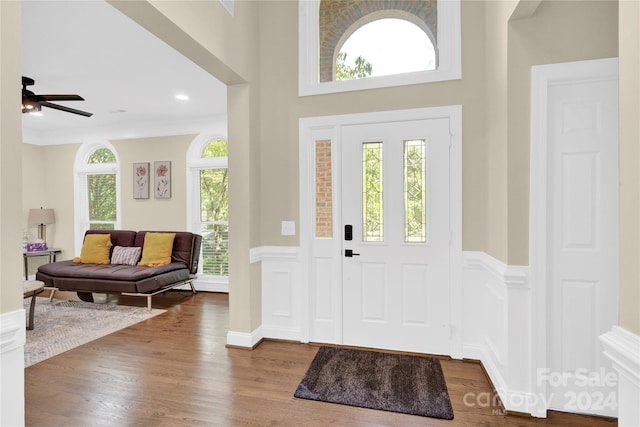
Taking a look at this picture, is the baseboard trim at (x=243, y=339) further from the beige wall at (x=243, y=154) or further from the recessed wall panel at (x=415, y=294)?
the recessed wall panel at (x=415, y=294)

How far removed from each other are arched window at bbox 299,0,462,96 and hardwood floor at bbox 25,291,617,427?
2411 mm

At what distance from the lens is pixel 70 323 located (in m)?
3.84

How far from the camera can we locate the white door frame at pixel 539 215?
80.9 inches

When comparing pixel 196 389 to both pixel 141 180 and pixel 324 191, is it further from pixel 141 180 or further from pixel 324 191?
pixel 141 180

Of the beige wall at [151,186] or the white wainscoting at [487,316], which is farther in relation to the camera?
the beige wall at [151,186]

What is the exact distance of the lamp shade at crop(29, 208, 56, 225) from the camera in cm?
609

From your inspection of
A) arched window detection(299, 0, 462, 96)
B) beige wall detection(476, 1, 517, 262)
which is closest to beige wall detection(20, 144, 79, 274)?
arched window detection(299, 0, 462, 96)

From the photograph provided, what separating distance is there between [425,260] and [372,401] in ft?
4.00

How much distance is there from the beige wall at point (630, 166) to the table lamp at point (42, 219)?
7.87m

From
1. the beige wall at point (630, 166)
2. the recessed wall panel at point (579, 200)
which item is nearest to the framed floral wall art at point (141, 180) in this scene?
the recessed wall panel at point (579, 200)

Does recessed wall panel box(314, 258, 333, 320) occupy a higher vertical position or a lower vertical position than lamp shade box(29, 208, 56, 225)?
lower

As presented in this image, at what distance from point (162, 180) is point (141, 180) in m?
0.42

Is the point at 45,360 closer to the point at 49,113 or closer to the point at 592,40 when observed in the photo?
the point at 49,113

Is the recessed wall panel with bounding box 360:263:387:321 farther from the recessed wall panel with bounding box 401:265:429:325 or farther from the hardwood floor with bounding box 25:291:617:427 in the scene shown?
the hardwood floor with bounding box 25:291:617:427
